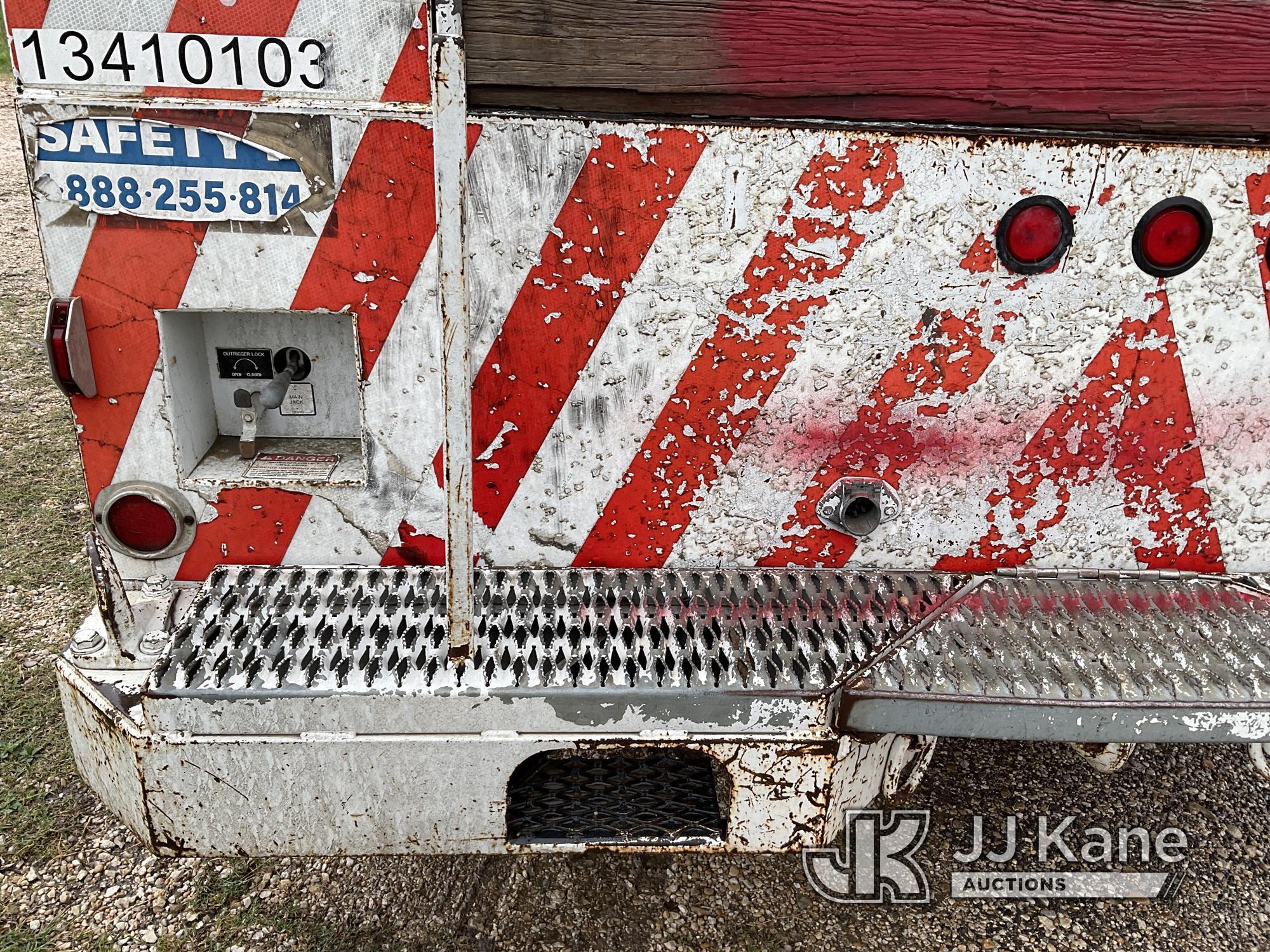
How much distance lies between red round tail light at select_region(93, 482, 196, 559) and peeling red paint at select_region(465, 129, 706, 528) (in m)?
0.57

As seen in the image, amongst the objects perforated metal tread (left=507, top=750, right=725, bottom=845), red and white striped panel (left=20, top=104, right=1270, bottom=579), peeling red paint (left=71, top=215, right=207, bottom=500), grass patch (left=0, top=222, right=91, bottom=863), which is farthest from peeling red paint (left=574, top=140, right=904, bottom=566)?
grass patch (left=0, top=222, right=91, bottom=863)

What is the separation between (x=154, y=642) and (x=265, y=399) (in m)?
0.48

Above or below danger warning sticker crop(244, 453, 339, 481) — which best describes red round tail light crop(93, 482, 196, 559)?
below

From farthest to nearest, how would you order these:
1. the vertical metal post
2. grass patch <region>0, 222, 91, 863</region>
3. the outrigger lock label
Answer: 1. grass patch <region>0, 222, 91, 863</region>
2. the outrigger lock label
3. the vertical metal post

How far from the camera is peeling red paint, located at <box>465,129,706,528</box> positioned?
1.62m

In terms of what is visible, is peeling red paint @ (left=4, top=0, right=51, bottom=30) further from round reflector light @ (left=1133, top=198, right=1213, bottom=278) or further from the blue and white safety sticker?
round reflector light @ (left=1133, top=198, right=1213, bottom=278)

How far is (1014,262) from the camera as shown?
1705mm

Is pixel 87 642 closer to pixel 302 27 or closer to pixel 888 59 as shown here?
pixel 302 27

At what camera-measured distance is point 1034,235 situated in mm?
1685

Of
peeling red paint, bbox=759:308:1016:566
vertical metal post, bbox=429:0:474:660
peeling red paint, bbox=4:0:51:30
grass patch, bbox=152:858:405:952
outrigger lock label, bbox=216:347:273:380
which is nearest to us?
vertical metal post, bbox=429:0:474:660

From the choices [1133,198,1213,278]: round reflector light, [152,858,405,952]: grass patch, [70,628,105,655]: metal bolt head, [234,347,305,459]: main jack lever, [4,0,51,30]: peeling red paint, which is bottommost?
[152,858,405,952]: grass patch

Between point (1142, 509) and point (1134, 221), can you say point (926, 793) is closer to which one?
point (1142, 509)

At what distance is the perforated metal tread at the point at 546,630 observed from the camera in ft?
5.16

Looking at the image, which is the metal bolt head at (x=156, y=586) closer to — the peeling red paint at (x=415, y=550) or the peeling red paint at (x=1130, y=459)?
the peeling red paint at (x=415, y=550)
